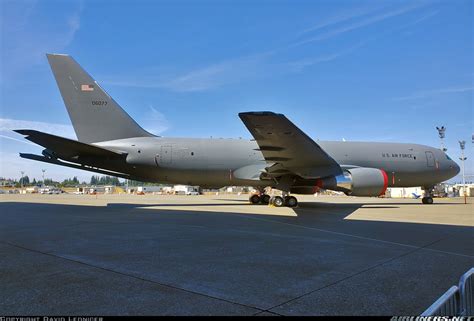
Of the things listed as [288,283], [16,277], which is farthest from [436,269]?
[16,277]

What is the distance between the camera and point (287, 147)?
14578 millimetres

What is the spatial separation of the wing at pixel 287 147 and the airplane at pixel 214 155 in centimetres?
4

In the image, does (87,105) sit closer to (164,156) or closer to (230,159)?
(164,156)

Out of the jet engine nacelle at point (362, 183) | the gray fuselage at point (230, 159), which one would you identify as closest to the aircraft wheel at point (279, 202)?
the gray fuselage at point (230, 159)

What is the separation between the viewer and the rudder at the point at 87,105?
16094mm

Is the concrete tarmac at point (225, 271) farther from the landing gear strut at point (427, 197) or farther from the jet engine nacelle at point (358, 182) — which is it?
the landing gear strut at point (427, 197)

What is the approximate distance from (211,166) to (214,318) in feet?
50.4

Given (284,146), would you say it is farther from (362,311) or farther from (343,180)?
(362,311)

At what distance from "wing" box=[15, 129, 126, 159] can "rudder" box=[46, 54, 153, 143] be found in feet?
4.55

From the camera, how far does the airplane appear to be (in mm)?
14742

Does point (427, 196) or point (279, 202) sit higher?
point (427, 196)

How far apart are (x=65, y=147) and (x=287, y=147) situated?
9766 mm

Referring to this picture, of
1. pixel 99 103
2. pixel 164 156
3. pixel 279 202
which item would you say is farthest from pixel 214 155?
pixel 99 103

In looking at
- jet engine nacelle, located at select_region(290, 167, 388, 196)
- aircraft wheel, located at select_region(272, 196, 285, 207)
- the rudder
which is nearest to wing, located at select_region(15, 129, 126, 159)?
the rudder
